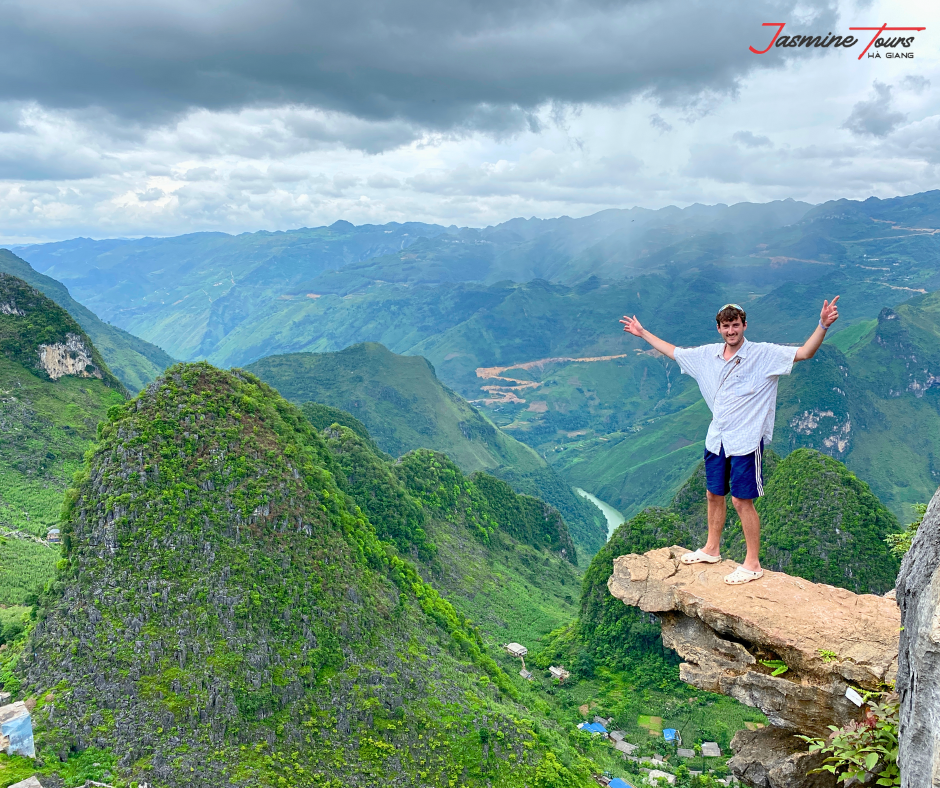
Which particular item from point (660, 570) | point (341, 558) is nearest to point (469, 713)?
point (341, 558)

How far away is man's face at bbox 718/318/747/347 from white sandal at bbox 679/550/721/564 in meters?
4.44

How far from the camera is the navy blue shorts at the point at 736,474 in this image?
37.6ft

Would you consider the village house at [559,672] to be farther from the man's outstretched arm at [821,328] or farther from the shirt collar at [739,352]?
the man's outstretched arm at [821,328]

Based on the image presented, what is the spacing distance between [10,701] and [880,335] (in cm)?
22121

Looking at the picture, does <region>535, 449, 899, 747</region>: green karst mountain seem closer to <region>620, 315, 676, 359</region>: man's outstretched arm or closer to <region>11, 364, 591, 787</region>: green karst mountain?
<region>11, 364, 591, 787</region>: green karst mountain

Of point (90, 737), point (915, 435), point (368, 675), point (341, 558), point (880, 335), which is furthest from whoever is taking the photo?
point (880, 335)

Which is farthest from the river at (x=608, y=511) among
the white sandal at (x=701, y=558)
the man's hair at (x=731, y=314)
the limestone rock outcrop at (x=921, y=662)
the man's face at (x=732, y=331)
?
the limestone rock outcrop at (x=921, y=662)

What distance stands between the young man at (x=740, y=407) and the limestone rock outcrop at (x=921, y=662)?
124 inches

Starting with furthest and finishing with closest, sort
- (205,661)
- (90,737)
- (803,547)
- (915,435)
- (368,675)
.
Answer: (915,435) < (803,547) < (368,675) < (205,661) < (90,737)

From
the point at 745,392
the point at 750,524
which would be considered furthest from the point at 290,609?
the point at 745,392

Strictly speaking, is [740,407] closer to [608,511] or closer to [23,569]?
[23,569]

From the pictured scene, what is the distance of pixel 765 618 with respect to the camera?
11.3 m

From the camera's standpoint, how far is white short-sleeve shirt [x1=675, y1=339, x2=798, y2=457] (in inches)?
442

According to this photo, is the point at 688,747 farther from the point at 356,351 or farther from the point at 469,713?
the point at 356,351
